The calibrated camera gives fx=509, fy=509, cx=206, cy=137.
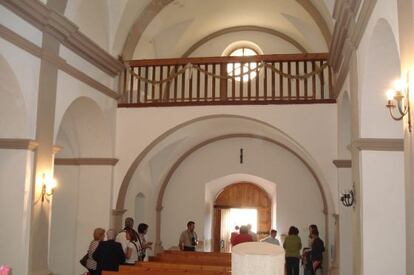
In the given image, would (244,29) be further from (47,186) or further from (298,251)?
(47,186)

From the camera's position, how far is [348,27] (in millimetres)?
7777

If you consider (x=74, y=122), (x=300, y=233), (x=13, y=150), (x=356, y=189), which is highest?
(x=74, y=122)

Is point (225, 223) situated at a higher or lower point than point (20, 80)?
lower

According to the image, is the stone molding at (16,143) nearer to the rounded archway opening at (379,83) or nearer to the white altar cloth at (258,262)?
the rounded archway opening at (379,83)

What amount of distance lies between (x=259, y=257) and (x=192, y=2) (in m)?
13.1

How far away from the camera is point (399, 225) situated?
21.8ft

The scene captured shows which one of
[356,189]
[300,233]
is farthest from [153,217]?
[356,189]

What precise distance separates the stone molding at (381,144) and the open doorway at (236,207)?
31.9 feet

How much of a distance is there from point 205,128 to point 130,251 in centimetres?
467

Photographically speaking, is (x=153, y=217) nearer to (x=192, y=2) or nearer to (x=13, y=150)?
(x=192, y=2)

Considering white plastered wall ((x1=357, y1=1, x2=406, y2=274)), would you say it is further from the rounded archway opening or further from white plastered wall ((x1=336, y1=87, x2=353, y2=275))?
white plastered wall ((x1=336, y1=87, x2=353, y2=275))

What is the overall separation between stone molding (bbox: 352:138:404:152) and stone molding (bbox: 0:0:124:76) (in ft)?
17.6

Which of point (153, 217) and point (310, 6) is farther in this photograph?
point (153, 217)

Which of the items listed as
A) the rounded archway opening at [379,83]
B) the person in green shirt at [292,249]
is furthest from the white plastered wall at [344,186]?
the rounded archway opening at [379,83]
